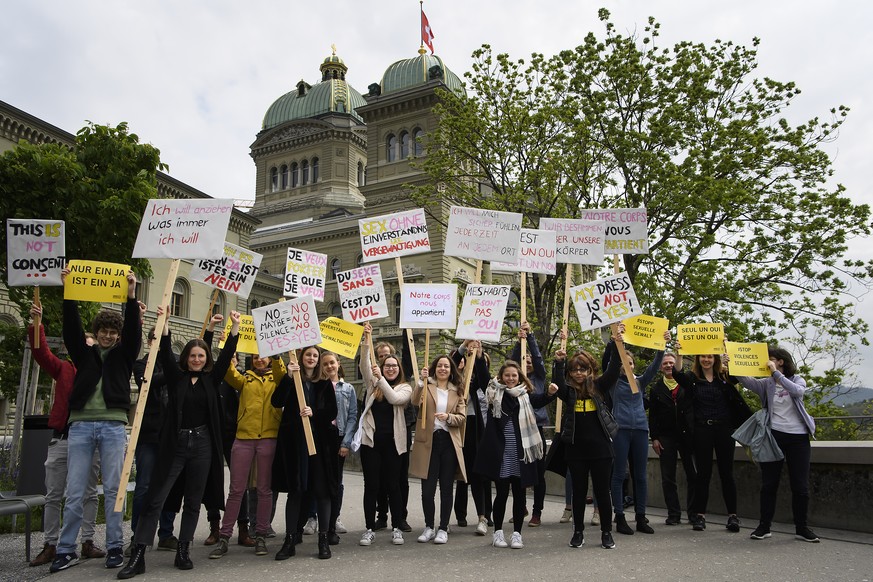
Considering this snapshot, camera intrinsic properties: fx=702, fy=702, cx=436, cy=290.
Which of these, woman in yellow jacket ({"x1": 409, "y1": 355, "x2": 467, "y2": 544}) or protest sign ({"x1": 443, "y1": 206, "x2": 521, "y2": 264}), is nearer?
woman in yellow jacket ({"x1": 409, "y1": 355, "x2": 467, "y2": 544})

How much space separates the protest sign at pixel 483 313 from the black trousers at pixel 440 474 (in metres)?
1.37

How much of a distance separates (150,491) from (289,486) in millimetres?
1284

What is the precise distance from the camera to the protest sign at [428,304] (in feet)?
28.5

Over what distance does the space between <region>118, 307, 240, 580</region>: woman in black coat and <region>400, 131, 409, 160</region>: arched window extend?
48.4m

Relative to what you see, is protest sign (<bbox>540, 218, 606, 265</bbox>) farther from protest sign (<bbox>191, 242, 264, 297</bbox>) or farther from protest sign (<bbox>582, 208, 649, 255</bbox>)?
protest sign (<bbox>191, 242, 264, 297</bbox>)

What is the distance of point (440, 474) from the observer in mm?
7660

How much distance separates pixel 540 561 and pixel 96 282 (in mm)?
4961

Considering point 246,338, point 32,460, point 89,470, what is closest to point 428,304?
point 246,338

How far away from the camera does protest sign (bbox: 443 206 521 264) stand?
942 cm

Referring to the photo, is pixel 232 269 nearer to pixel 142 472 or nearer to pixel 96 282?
pixel 96 282

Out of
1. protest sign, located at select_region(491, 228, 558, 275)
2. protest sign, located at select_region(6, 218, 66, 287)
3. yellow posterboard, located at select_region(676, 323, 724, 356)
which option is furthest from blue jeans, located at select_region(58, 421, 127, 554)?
yellow posterboard, located at select_region(676, 323, 724, 356)

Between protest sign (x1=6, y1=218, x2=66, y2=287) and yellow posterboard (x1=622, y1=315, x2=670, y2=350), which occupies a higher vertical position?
protest sign (x1=6, y1=218, x2=66, y2=287)

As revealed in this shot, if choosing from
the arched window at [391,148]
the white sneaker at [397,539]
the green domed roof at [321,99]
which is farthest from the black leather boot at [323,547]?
the green domed roof at [321,99]

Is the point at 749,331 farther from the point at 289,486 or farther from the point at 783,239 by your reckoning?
the point at 289,486
